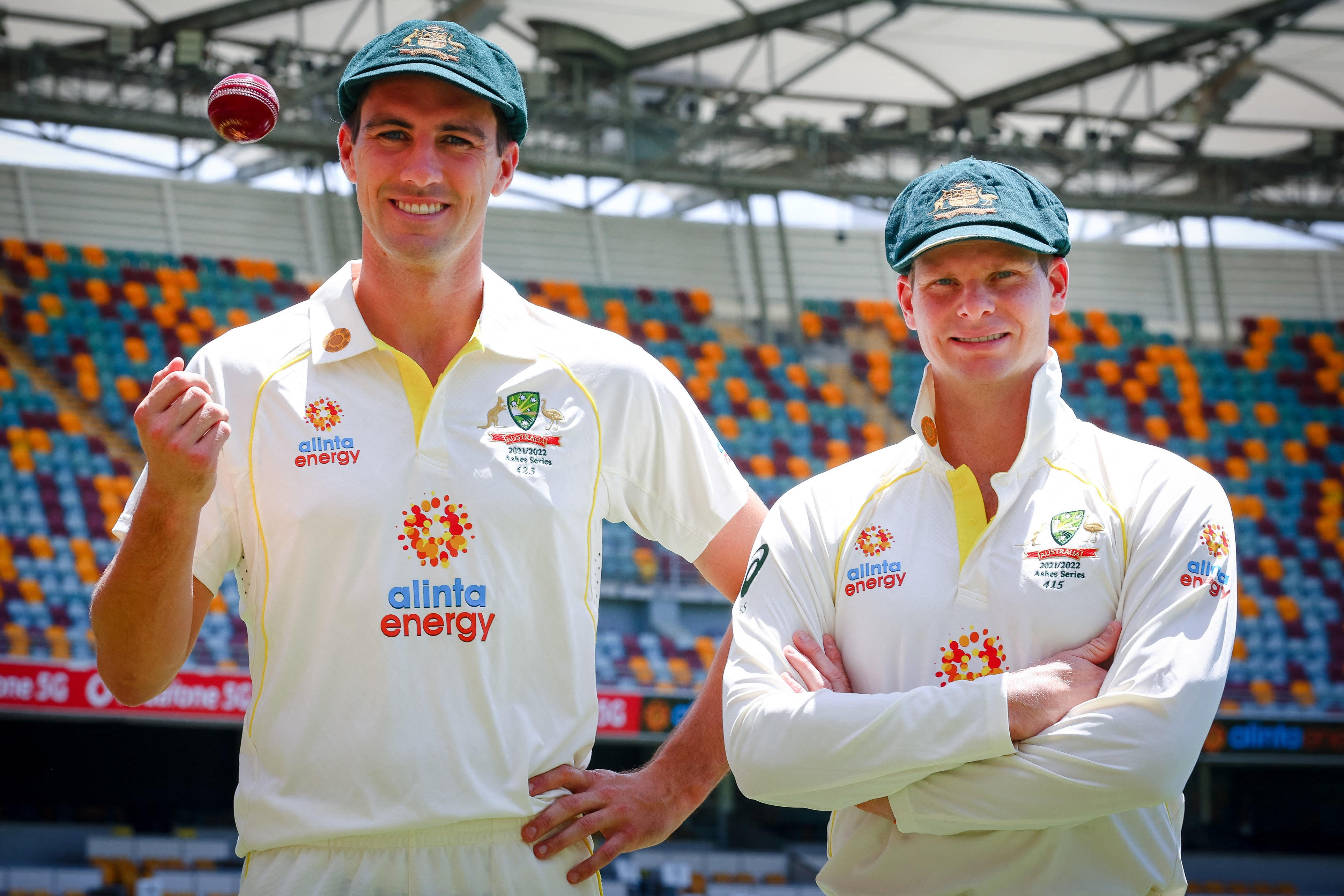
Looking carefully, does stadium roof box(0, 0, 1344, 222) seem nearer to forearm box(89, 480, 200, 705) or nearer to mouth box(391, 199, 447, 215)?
mouth box(391, 199, 447, 215)

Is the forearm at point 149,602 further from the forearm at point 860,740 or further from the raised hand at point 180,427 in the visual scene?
the forearm at point 860,740

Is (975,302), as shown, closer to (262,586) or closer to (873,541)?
(873,541)

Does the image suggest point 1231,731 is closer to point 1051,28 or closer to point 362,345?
point 1051,28

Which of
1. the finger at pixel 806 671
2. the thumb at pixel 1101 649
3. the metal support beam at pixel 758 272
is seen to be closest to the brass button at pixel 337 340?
the finger at pixel 806 671

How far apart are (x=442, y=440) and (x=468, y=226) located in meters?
0.37

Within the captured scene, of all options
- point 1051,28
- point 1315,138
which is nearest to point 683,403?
point 1051,28

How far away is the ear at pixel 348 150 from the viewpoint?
2301 millimetres

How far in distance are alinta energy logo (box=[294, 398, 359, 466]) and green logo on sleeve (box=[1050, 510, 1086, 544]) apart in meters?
1.17

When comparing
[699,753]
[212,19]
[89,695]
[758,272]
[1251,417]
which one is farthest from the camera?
[758,272]

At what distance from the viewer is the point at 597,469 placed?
2346mm

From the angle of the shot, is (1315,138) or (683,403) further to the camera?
(1315,138)

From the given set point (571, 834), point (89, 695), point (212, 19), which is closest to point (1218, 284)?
point (212, 19)

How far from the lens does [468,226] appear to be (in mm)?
2227

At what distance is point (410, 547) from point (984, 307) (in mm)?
1027
